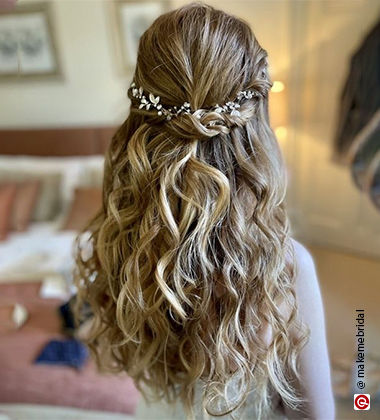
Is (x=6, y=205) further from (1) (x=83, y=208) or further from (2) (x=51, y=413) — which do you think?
(2) (x=51, y=413)

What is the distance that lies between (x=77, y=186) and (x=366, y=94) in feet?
4.31

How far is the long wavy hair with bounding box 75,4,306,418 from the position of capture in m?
0.46

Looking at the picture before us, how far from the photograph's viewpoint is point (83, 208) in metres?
1.78

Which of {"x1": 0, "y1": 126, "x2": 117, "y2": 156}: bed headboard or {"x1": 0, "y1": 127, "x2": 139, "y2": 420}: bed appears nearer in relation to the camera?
{"x1": 0, "y1": 127, "x2": 139, "y2": 420}: bed

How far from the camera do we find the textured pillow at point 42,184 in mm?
1878

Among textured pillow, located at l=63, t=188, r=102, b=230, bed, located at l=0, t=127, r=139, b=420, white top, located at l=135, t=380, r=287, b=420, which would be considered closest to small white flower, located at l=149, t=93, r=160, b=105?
white top, located at l=135, t=380, r=287, b=420

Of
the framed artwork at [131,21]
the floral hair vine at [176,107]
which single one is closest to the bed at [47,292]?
the framed artwork at [131,21]

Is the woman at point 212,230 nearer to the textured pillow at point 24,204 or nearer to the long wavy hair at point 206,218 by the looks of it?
the long wavy hair at point 206,218

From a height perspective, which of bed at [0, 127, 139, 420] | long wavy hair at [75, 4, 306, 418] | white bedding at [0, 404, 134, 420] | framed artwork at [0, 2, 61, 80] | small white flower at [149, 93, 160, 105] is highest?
framed artwork at [0, 2, 61, 80]

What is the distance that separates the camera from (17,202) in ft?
6.00

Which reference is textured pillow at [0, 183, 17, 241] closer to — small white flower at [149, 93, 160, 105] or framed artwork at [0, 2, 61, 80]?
framed artwork at [0, 2, 61, 80]

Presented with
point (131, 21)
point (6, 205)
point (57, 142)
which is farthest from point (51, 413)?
point (131, 21)

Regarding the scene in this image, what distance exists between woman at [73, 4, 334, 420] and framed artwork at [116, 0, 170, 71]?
1481mm

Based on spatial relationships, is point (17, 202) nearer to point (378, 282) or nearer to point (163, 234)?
point (163, 234)
